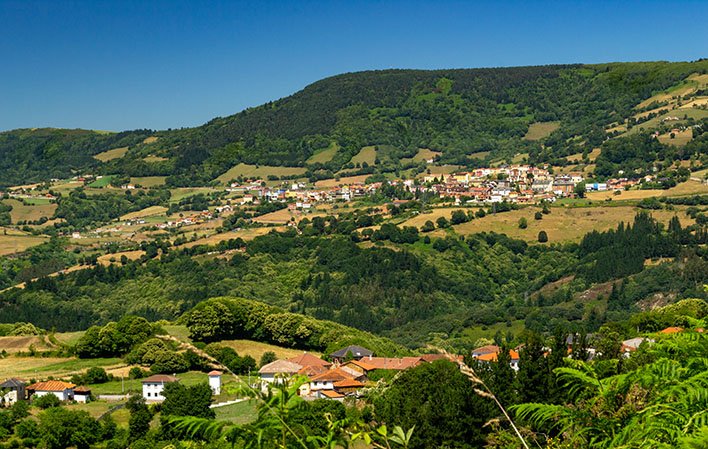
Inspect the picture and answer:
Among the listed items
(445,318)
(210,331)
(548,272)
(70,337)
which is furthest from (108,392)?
(548,272)

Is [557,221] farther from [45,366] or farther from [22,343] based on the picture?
[45,366]

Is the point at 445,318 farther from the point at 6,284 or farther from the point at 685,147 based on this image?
the point at 685,147

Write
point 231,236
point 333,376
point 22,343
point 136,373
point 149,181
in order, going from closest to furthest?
point 333,376 → point 136,373 → point 22,343 → point 231,236 → point 149,181

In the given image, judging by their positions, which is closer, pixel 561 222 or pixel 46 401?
pixel 46 401

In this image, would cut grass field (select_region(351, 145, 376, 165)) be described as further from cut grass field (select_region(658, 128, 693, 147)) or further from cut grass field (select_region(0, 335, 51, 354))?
cut grass field (select_region(0, 335, 51, 354))

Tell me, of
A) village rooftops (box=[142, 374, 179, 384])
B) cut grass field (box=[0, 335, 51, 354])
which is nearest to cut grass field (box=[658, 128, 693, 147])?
cut grass field (box=[0, 335, 51, 354])

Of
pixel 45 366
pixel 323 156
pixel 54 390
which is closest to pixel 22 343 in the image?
pixel 45 366

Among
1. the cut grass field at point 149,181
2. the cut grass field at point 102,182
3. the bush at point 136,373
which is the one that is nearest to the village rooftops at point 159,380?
the bush at point 136,373
